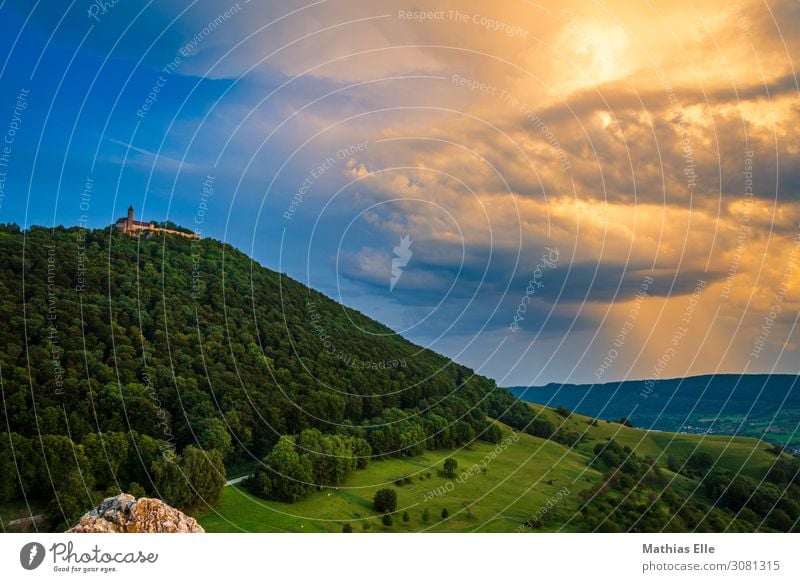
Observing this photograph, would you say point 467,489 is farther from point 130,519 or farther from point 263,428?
point 130,519

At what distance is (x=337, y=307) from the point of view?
385 feet

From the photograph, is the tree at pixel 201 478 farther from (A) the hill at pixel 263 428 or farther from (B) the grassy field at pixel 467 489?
(B) the grassy field at pixel 467 489

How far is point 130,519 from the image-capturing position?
27.9 meters

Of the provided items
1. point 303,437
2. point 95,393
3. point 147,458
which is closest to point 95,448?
point 147,458

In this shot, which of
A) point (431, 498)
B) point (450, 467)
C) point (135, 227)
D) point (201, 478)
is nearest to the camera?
point (201, 478)

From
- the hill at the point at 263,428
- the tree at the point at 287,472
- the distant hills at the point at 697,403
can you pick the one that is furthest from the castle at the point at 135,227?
the distant hills at the point at 697,403

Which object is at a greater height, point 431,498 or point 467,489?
point 467,489

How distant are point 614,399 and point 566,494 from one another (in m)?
97.9

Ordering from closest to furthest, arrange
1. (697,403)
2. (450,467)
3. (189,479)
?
(189,479)
(450,467)
(697,403)

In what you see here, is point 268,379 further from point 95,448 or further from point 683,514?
point 683,514

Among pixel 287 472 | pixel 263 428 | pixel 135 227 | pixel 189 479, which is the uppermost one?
pixel 135 227

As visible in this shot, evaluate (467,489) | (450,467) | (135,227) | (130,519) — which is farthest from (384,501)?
(135,227)
